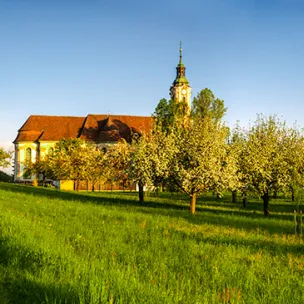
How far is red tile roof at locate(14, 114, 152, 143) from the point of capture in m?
88.3


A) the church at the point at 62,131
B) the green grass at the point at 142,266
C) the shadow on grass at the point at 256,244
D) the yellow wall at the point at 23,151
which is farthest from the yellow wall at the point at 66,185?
the shadow on grass at the point at 256,244

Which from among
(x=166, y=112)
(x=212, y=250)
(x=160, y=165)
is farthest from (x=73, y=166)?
(x=212, y=250)

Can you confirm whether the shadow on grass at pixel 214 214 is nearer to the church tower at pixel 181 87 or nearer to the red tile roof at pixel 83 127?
the red tile roof at pixel 83 127

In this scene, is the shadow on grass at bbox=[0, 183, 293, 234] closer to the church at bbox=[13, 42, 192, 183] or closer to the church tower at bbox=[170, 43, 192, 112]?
the church at bbox=[13, 42, 192, 183]

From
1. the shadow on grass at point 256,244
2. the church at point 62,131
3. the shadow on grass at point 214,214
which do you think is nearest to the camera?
the shadow on grass at point 256,244

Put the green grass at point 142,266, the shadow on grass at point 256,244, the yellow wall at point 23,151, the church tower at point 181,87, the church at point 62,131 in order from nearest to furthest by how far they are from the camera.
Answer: the green grass at point 142,266 < the shadow on grass at point 256,244 < the church at point 62,131 < the yellow wall at point 23,151 < the church tower at point 181,87

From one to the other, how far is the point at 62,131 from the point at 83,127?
6.13 m

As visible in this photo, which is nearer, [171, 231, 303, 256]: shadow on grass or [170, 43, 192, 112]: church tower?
[171, 231, 303, 256]: shadow on grass

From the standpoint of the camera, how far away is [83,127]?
9075 centimetres

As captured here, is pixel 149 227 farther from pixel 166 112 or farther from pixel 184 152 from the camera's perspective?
pixel 166 112

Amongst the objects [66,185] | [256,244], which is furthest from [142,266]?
[66,185]

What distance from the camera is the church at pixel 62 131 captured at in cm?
8831

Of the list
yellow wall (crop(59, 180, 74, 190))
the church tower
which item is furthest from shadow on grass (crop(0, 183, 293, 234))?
the church tower

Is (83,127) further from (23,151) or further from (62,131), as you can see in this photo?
(23,151)
